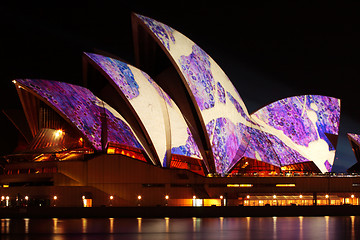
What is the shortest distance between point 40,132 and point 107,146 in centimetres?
690

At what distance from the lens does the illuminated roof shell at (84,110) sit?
51875 mm

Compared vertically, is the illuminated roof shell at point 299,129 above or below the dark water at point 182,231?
above

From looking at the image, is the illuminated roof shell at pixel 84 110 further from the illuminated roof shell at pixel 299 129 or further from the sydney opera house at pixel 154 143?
the illuminated roof shell at pixel 299 129

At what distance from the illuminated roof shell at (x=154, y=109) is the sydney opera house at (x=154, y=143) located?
0.30 feet

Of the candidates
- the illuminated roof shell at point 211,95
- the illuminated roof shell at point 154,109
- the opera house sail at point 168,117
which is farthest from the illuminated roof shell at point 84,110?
the illuminated roof shell at point 211,95

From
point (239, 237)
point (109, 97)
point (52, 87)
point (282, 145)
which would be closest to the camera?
point (239, 237)

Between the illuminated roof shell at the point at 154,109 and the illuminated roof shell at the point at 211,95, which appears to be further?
the illuminated roof shell at the point at 211,95

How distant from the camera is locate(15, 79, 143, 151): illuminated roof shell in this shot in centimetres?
5188

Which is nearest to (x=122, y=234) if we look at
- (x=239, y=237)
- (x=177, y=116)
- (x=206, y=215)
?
(x=239, y=237)

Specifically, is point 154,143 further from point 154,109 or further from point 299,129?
point 299,129

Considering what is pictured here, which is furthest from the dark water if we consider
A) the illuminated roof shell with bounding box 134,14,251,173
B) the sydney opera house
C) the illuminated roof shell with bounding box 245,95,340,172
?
the illuminated roof shell with bounding box 245,95,340,172

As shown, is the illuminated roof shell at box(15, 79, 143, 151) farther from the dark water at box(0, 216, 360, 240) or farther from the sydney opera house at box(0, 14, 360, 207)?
the dark water at box(0, 216, 360, 240)

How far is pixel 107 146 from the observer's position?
53.6m

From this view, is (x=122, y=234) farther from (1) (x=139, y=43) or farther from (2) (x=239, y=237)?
(1) (x=139, y=43)
